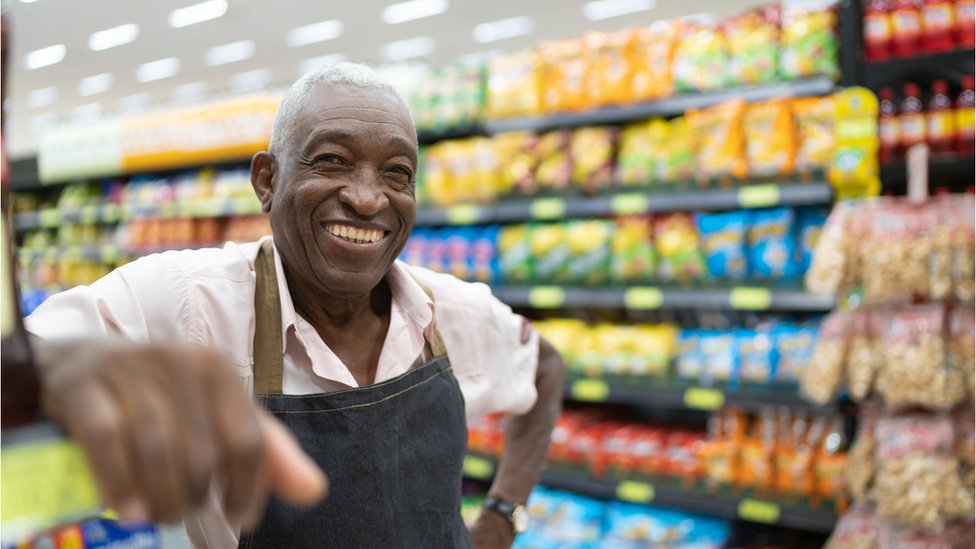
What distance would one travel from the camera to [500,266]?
3.91 metres

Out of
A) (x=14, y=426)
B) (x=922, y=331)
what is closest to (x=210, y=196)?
(x=922, y=331)

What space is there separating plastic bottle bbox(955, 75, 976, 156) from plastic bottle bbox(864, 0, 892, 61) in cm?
26

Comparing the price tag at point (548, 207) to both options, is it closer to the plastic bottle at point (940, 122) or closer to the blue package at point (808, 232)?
the blue package at point (808, 232)

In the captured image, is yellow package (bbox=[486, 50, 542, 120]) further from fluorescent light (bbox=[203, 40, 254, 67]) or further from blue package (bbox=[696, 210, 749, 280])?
fluorescent light (bbox=[203, 40, 254, 67])

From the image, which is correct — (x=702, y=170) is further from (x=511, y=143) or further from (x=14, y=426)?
(x=14, y=426)

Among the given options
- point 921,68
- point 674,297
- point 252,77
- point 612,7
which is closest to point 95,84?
point 252,77

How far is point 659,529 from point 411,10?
354 inches

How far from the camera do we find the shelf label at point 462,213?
3.87 m

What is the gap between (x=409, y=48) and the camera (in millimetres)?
13398

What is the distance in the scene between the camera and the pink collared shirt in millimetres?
1108

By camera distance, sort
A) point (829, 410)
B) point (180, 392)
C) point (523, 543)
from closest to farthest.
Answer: point (180, 392), point (829, 410), point (523, 543)

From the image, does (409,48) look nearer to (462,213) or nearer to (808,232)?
(462,213)

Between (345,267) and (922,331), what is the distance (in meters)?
1.80

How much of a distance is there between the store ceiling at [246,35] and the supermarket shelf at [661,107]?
15.1 feet
